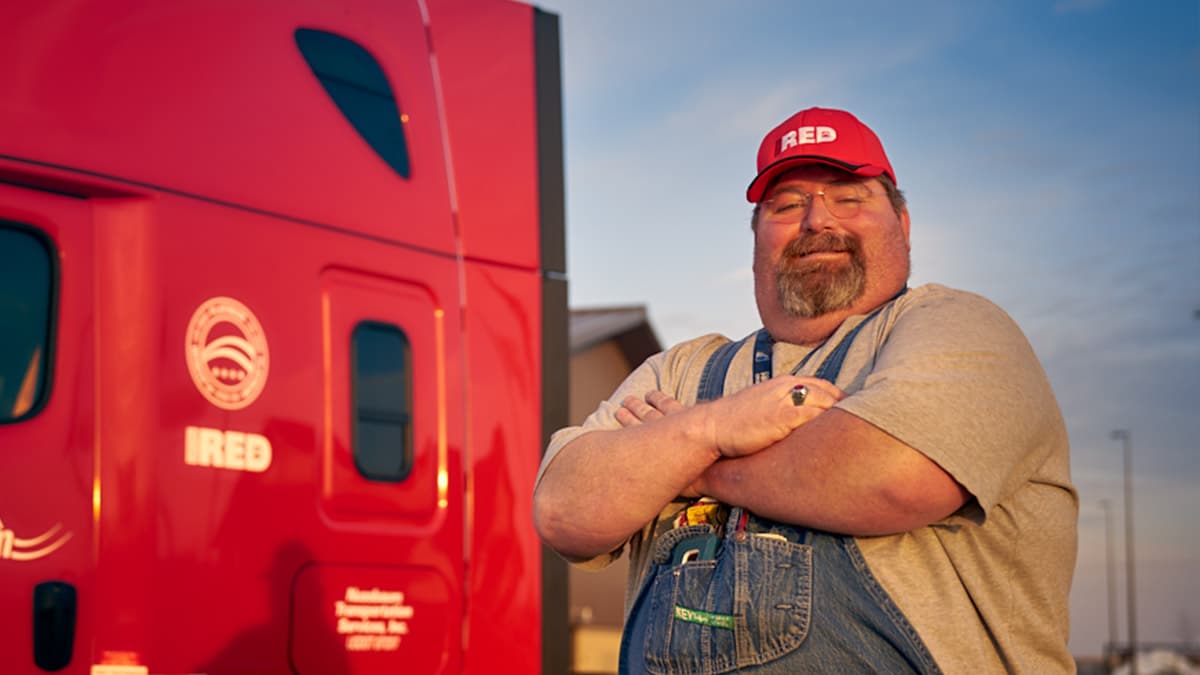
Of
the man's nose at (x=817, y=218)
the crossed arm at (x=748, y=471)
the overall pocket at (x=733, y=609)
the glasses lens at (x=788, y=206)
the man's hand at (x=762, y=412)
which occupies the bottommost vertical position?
the overall pocket at (x=733, y=609)

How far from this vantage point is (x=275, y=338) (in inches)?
162

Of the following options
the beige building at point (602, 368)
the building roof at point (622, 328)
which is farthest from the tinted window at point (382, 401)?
the building roof at point (622, 328)

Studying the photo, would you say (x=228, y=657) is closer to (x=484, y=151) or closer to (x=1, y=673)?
(x=1, y=673)

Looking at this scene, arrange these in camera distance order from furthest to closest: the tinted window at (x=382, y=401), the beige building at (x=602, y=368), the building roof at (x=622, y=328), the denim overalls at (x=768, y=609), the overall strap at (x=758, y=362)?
the building roof at (x=622, y=328) → the beige building at (x=602, y=368) → the tinted window at (x=382, y=401) → the overall strap at (x=758, y=362) → the denim overalls at (x=768, y=609)

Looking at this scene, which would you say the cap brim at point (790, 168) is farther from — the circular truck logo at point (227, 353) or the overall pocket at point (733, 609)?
the circular truck logo at point (227, 353)

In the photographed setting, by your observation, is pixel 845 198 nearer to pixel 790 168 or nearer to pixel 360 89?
pixel 790 168

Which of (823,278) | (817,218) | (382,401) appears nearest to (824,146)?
(817,218)

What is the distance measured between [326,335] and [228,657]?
3.28 ft

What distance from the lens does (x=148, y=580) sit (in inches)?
145

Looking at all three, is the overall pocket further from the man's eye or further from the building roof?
the building roof

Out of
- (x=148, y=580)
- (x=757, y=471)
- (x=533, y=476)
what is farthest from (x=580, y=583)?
(x=757, y=471)

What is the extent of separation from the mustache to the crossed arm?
36 cm

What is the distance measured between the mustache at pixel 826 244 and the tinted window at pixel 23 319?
1974 mm

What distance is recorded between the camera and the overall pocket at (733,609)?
2438 mm
